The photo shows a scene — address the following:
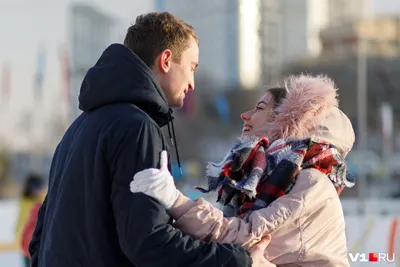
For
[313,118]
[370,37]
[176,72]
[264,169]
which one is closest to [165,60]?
[176,72]

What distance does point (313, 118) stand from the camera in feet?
8.75

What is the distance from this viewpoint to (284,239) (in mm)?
2441

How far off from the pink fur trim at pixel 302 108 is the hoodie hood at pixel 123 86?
0.48 m

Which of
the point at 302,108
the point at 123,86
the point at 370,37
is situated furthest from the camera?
the point at 370,37

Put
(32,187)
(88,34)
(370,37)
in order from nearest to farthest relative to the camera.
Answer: (32,187) → (88,34) → (370,37)

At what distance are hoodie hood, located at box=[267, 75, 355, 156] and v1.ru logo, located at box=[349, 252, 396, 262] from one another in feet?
5.05

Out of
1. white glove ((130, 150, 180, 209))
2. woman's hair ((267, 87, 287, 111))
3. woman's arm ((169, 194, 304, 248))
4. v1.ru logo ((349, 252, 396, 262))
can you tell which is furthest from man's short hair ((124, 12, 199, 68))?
v1.ru logo ((349, 252, 396, 262))

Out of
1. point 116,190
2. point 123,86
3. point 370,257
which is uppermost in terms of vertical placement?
point 123,86

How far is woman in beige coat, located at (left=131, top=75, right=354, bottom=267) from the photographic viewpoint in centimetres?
229

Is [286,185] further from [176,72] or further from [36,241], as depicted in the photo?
[36,241]

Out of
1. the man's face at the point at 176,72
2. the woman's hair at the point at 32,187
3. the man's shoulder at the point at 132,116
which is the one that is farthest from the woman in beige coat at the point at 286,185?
the woman's hair at the point at 32,187

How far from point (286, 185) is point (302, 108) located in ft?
0.94

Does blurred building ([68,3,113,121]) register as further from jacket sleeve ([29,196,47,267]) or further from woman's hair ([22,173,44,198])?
jacket sleeve ([29,196,47,267])

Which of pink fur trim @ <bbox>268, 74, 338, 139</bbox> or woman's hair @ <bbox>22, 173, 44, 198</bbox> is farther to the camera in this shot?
woman's hair @ <bbox>22, 173, 44, 198</bbox>
